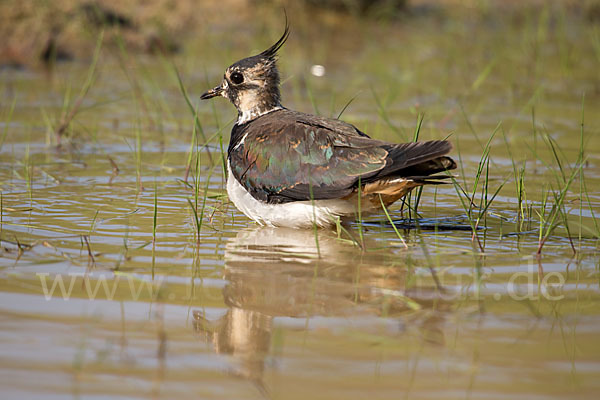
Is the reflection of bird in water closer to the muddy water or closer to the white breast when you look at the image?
the muddy water

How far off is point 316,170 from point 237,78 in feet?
4.46

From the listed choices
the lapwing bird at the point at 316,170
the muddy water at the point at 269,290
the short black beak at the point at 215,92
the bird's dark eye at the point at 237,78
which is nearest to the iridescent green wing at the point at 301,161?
the lapwing bird at the point at 316,170

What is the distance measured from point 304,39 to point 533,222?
9.05 m

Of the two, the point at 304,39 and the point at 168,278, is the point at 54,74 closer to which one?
the point at 304,39

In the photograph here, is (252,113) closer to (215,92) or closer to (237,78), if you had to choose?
(237,78)

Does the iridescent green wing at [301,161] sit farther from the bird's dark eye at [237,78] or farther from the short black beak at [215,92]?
the short black beak at [215,92]

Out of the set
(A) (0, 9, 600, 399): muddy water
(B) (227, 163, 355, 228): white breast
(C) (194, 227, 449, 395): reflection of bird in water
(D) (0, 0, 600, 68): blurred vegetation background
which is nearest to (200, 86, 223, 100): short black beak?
(A) (0, 9, 600, 399): muddy water

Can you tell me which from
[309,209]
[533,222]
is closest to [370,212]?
[309,209]

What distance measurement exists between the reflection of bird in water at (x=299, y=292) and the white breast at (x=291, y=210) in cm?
21

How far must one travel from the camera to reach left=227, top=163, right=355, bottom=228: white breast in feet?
15.9

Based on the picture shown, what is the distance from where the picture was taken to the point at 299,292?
149 inches

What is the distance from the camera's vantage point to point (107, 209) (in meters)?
5.20

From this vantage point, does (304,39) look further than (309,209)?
Yes

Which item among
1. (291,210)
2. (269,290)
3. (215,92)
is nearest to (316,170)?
(291,210)
